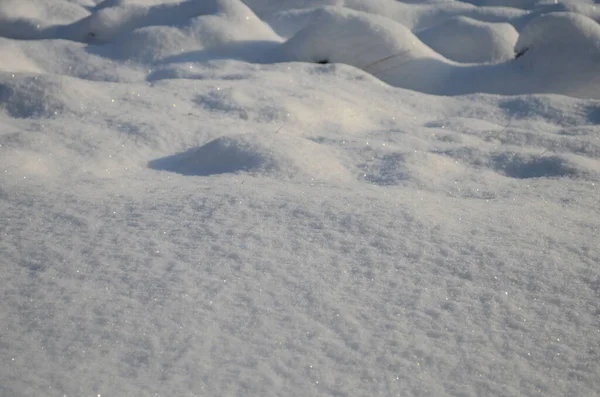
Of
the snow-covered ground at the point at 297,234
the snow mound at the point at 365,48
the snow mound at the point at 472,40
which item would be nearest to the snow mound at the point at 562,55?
the snow-covered ground at the point at 297,234

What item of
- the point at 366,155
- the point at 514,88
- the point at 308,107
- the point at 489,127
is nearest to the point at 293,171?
the point at 366,155

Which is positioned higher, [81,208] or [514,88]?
[81,208]

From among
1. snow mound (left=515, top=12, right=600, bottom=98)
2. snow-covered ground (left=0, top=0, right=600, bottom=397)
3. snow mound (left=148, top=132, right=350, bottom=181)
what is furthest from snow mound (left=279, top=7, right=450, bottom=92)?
snow mound (left=148, top=132, right=350, bottom=181)

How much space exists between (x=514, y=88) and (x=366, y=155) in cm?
119

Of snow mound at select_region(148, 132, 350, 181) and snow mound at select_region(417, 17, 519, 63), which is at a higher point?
snow mound at select_region(148, 132, 350, 181)

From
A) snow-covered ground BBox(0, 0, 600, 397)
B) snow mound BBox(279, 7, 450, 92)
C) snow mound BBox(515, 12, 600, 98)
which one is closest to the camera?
snow-covered ground BBox(0, 0, 600, 397)

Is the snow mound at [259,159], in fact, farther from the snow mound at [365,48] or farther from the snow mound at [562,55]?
the snow mound at [562,55]

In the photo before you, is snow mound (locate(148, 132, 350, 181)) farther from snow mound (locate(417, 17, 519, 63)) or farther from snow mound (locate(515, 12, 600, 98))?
snow mound (locate(417, 17, 519, 63))

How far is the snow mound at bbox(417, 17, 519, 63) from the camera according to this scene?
2871 millimetres

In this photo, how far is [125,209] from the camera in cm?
127

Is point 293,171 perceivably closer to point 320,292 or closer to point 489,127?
point 320,292

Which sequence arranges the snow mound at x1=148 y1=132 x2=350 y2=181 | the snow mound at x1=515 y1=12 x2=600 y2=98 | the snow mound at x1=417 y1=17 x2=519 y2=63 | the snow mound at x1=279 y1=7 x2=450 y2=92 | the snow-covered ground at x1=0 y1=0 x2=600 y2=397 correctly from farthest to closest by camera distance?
the snow mound at x1=417 y1=17 x2=519 y2=63, the snow mound at x1=279 y1=7 x2=450 y2=92, the snow mound at x1=515 y1=12 x2=600 y2=98, the snow mound at x1=148 y1=132 x2=350 y2=181, the snow-covered ground at x1=0 y1=0 x2=600 y2=397

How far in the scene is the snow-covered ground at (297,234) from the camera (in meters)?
0.85

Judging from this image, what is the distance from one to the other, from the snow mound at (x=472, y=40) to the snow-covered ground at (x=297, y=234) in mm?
399
